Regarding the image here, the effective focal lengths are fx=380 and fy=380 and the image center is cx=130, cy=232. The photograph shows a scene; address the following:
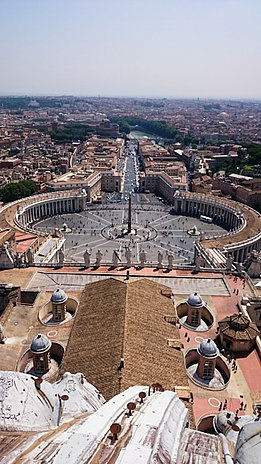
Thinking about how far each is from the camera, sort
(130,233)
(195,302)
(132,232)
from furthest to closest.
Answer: (132,232) → (130,233) → (195,302)

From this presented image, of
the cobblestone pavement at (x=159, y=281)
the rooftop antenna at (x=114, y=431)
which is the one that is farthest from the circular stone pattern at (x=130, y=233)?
the rooftop antenna at (x=114, y=431)

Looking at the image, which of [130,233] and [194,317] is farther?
[130,233]

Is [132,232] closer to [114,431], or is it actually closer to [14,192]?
[14,192]

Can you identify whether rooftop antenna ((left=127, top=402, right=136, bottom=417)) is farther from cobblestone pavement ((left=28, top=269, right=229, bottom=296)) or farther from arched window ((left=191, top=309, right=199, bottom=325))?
cobblestone pavement ((left=28, top=269, right=229, bottom=296))

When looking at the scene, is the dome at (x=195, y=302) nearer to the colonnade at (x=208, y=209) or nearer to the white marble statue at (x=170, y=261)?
the white marble statue at (x=170, y=261)

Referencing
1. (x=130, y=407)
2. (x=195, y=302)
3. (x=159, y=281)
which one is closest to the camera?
(x=130, y=407)

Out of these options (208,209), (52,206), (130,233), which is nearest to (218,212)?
(208,209)

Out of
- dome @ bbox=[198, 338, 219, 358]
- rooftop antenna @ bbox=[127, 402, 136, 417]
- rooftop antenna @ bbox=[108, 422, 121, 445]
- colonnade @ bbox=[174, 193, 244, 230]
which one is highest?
rooftop antenna @ bbox=[108, 422, 121, 445]

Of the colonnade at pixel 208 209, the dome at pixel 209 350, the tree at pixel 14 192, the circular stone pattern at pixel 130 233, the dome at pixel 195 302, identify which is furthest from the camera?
the tree at pixel 14 192

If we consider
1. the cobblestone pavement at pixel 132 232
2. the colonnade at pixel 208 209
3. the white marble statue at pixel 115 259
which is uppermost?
the white marble statue at pixel 115 259

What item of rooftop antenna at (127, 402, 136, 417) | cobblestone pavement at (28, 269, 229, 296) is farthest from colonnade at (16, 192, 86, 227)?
rooftop antenna at (127, 402, 136, 417)

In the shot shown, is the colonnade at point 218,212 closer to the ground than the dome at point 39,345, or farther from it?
closer to the ground

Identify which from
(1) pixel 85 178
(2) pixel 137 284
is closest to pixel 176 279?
(2) pixel 137 284
